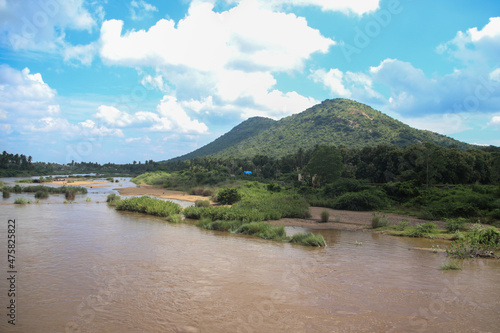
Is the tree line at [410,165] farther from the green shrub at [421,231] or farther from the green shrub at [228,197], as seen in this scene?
the green shrub at [421,231]

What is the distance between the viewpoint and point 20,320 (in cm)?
762

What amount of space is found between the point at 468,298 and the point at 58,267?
13395mm

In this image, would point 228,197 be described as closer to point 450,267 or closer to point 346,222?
point 346,222

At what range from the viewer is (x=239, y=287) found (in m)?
9.83

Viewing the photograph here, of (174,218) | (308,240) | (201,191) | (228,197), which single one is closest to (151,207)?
(174,218)

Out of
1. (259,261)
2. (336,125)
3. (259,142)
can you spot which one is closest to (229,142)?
(259,142)

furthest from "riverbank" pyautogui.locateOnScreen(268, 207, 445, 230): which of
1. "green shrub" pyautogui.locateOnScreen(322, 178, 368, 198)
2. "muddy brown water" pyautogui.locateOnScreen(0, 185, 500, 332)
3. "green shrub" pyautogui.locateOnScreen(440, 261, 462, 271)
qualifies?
"green shrub" pyautogui.locateOnScreen(440, 261, 462, 271)

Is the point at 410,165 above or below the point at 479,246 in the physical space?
above

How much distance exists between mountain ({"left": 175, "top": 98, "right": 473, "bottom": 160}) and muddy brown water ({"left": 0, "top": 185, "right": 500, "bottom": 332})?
246 ft

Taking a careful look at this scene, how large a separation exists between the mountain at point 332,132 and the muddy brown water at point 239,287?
7509 cm

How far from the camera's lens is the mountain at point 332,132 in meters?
92.5

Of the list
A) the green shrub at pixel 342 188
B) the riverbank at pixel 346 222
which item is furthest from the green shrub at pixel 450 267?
the green shrub at pixel 342 188

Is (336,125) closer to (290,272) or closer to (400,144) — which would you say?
(400,144)

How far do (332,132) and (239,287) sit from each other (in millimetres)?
105543
